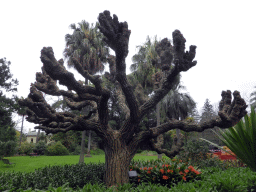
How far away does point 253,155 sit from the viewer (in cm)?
568

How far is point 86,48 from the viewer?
14.7 metres

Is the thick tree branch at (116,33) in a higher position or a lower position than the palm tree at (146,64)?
lower

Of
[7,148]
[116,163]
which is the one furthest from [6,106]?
[116,163]

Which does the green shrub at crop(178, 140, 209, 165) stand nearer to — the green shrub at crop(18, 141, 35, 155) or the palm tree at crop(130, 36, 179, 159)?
the palm tree at crop(130, 36, 179, 159)

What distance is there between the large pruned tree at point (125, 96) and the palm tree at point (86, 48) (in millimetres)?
9178

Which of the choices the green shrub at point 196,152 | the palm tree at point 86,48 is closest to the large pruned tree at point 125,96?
the green shrub at point 196,152

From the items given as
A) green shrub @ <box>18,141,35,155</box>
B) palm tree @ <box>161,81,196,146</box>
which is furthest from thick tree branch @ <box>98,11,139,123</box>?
green shrub @ <box>18,141,35,155</box>

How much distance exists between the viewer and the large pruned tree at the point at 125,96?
4.32 meters

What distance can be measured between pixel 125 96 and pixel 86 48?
10.8 m

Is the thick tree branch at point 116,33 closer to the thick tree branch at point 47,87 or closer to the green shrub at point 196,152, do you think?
the thick tree branch at point 47,87

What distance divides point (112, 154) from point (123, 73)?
2411 mm

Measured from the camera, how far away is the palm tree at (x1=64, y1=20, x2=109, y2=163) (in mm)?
14528

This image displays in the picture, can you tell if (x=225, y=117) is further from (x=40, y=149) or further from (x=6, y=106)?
(x=40, y=149)

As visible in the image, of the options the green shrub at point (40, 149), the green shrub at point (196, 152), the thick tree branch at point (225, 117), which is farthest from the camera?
the green shrub at point (40, 149)
